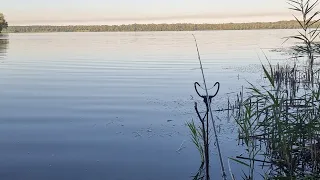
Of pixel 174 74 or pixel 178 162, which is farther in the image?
pixel 174 74

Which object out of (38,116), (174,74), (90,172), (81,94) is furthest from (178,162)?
(174,74)

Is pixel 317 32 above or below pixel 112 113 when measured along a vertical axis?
above

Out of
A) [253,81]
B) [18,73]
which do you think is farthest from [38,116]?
[18,73]

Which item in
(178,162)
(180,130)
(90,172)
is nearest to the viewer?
(90,172)

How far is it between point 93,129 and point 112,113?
1657 millimetres

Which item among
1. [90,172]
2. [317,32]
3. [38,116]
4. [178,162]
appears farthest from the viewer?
[38,116]

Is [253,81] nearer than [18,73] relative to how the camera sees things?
Yes

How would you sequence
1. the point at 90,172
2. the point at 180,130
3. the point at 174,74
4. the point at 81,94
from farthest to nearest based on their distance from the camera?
the point at 174,74
the point at 81,94
the point at 180,130
the point at 90,172

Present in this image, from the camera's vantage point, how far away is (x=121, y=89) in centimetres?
1500

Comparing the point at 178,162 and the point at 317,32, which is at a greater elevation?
the point at 317,32

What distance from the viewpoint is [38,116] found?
1048 centimetres

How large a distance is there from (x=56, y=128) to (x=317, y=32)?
591 centimetres

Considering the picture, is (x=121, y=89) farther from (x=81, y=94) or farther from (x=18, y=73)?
(x=18, y=73)

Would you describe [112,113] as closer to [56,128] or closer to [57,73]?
[56,128]
